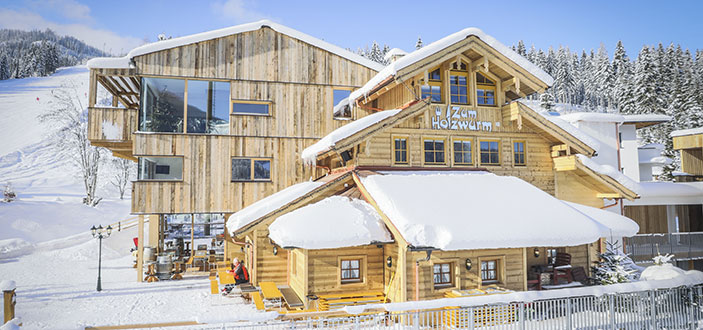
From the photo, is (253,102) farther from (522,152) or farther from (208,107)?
(522,152)

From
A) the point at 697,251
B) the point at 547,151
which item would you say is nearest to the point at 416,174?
the point at 547,151

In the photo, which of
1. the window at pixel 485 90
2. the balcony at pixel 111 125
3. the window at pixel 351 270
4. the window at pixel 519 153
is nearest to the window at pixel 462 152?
the window at pixel 485 90

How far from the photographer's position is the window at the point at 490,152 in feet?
54.7

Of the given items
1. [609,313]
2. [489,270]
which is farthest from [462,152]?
[609,313]

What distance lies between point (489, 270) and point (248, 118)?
40.0 ft

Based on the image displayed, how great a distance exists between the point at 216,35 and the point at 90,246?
17764mm

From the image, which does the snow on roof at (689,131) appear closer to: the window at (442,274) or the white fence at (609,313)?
the white fence at (609,313)

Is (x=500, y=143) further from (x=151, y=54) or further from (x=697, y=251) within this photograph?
(x=151, y=54)

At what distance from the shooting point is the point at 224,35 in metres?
19.4

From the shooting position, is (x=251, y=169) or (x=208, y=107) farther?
(x=251, y=169)

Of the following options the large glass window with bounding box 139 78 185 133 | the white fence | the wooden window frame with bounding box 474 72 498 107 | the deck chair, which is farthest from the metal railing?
the large glass window with bounding box 139 78 185 133

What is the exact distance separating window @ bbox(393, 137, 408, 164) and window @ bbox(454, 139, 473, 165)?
79.6 inches

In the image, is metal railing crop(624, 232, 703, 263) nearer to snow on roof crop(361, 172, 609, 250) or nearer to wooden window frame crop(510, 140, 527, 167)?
wooden window frame crop(510, 140, 527, 167)

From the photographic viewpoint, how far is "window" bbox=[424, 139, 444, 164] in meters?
16.2
